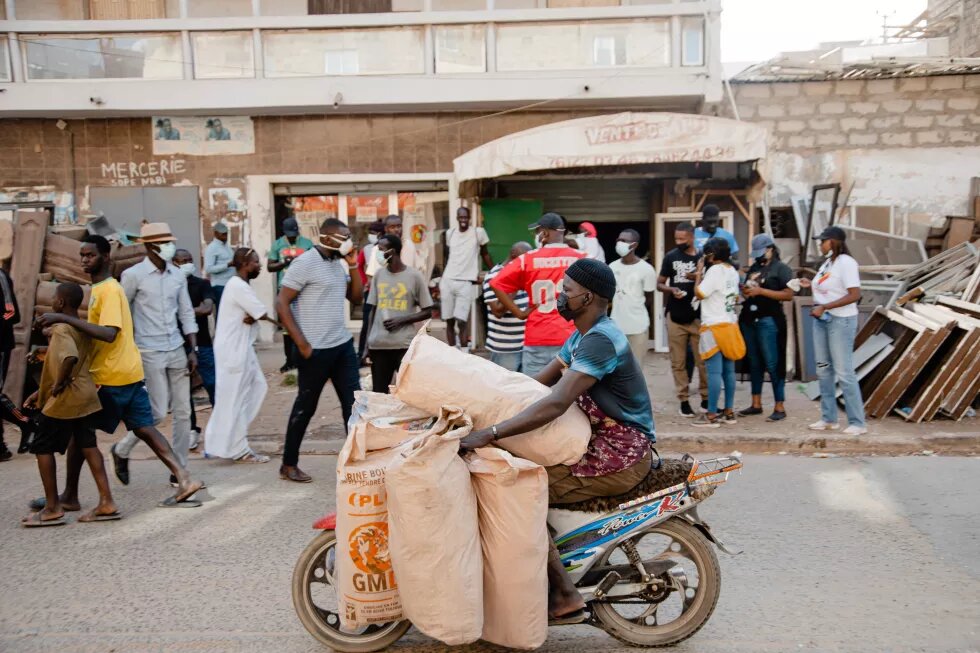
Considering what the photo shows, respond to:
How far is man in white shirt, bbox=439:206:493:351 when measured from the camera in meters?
Result: 11.1

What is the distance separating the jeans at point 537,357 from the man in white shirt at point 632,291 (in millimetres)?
1793

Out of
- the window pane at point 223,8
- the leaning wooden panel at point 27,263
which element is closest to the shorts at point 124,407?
the leaning wooden panel at point 27,263

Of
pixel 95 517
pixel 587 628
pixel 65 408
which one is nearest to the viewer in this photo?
pixel 587 628

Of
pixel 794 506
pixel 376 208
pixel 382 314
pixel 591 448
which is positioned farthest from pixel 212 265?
pixel 591 448

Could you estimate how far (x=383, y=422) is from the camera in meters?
3.59

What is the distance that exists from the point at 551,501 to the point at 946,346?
6309 mm

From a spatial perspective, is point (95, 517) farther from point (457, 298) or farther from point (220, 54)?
point (220, 54)

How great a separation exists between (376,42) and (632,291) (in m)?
6.65

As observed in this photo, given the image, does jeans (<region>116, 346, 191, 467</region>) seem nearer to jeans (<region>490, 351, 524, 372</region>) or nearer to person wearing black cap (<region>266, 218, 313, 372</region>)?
jeans (<region>490, 351, 524, 372</region>)

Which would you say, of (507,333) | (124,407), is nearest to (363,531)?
(124,407)

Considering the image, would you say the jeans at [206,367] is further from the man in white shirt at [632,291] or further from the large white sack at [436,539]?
the large white sack at [436,539]

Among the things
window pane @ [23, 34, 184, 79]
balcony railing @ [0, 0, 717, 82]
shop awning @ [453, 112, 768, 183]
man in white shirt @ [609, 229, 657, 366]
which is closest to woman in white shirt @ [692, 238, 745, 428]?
man in white shirt @ [609, 229, 657, 366]

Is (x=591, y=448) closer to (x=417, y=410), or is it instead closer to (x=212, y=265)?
(x=417, y=410)

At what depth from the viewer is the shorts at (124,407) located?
5.86 m
